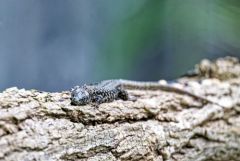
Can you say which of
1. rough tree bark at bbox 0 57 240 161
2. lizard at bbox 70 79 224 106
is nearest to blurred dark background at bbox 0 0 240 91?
lizard at bbox 70 79 224 106

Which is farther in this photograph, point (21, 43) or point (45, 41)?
point (45, 41)

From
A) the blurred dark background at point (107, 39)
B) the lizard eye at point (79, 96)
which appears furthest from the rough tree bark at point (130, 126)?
the blurred dark background at point (107, 39)

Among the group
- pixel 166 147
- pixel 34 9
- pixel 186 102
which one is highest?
pixel 34 9

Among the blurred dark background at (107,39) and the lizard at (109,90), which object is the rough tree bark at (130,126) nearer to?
the lizard at (109,90)

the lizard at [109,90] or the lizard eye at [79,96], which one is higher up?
the lizard at [109,90]

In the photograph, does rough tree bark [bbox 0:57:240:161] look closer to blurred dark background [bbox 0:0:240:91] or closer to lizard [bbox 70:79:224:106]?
lizard [bbox 70:79:224:106]

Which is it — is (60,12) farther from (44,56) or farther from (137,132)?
(137,132)

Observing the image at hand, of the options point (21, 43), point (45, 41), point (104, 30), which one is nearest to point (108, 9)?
point (104, 30)
